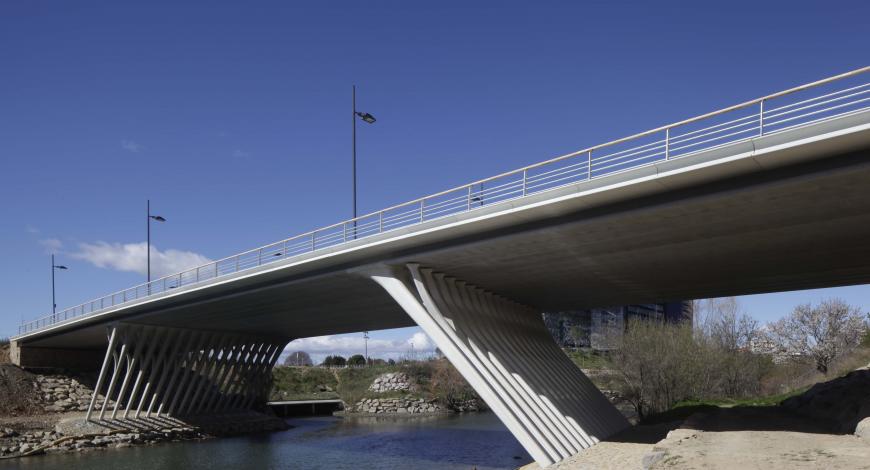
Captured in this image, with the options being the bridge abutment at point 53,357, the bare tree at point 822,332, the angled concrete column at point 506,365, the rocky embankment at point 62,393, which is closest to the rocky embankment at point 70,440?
the rocky embankment at point 62,393

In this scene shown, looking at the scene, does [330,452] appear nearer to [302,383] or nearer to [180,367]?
[180,367]

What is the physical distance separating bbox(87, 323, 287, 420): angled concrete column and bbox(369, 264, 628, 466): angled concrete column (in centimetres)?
2563

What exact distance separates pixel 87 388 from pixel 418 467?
3422 cm

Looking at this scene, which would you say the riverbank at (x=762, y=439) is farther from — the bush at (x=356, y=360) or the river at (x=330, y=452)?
the bush at (x=356, y=360)

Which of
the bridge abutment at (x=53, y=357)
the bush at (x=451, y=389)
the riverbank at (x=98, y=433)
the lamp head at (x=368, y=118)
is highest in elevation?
the lamp head at (x=368, y=118)

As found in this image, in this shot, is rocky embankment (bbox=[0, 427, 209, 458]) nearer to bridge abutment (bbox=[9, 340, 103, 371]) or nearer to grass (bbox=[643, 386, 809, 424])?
bridge abutment (bbox=[9, 340, 103, 371])

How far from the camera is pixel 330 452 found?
37.5 m

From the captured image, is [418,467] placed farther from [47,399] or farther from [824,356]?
[824,356]

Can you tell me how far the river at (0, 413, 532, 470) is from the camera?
32594mm

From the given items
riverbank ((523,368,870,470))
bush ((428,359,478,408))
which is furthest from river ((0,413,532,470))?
bush ((428,359,478,408))

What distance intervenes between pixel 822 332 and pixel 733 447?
40.7m

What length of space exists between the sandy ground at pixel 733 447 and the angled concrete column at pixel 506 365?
1.00m

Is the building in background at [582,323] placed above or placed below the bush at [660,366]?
below

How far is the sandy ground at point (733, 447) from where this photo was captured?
1781cm
